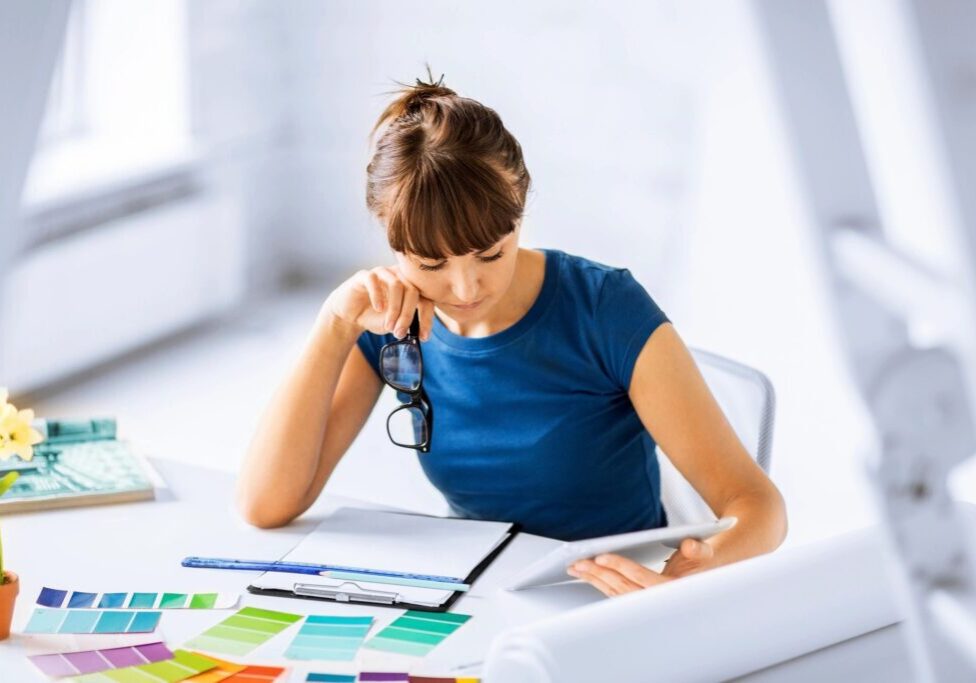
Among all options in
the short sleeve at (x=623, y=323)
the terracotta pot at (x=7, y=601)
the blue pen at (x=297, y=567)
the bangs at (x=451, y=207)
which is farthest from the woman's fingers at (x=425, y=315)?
Result: the terracotta pot at (x=7, y=601)

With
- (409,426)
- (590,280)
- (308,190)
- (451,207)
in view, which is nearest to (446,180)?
(451,207)

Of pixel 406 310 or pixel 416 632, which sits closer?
pixel 416 632

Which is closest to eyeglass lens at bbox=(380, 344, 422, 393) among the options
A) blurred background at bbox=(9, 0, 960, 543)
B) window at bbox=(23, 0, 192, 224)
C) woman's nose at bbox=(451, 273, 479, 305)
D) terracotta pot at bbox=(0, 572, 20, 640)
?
woman's nose at bbox=(451, 273, 479, 305)

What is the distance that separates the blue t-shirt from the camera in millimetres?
1735

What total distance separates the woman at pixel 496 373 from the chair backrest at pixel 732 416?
0.18ft

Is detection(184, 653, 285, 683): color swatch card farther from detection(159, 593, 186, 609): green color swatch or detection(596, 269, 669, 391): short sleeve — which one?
detection(596, 269, 669, 391): short sleeve

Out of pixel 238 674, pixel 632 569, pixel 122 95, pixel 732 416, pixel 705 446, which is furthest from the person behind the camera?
pixel 122 95

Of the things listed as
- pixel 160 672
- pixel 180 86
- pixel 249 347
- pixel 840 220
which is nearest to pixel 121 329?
pixel 249 347

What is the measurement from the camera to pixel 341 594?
1.44m

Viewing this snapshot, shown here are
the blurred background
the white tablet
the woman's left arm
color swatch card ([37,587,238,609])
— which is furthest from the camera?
the blurred background

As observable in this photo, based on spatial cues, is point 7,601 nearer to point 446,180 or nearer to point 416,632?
point 416,632

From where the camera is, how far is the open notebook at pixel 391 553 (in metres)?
1.44

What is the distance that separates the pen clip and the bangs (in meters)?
0.42

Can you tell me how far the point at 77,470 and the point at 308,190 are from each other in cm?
331
